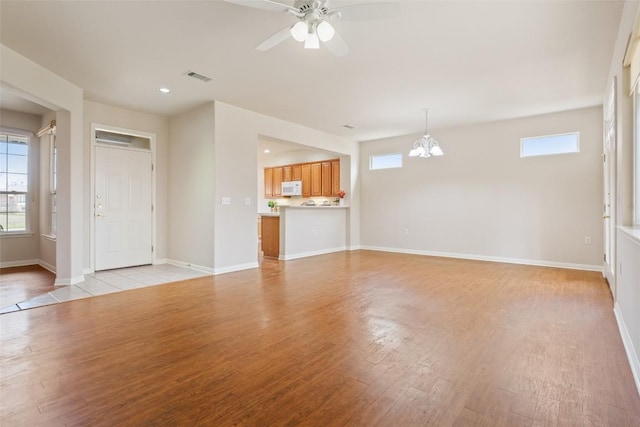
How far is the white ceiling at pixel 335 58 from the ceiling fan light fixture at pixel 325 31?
491mm

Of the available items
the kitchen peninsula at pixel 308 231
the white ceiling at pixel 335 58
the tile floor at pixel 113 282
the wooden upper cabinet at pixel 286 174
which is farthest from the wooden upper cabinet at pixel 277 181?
the tile floor at pixel 113 282

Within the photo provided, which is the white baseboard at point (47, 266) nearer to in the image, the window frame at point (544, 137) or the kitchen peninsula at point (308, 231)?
the kitchen peninsula at point (308, 231)

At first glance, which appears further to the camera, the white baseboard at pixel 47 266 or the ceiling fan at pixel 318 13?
the white baseboard at pixel 47 266

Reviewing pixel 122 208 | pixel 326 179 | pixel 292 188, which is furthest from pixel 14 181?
pixel 326 179

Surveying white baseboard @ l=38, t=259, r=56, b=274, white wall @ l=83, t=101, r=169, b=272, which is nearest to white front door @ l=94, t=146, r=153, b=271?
white wall @ l=83, t=101, r=169, b=272

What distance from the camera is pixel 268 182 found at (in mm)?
10289

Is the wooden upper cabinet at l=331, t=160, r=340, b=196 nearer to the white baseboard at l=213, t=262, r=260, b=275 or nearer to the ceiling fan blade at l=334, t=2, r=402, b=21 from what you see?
the white baseboard at l=213, t=262, r=260, b=275

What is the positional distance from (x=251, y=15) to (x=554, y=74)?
386cm

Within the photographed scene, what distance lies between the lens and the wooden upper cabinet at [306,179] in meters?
9.01

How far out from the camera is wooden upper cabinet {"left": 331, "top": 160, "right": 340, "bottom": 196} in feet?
27.5

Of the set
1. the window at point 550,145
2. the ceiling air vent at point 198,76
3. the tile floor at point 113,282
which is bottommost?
the tile floor at point 113,282

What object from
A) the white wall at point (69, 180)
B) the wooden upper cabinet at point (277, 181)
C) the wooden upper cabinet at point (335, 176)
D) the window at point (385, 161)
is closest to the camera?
the white wall at point (69, 180)

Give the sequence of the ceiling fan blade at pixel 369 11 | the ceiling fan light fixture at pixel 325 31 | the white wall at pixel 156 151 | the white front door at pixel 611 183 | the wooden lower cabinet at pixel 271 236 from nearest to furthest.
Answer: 1. the ceiling fan blade at pixel 369 11
2. the ceiling fan light fixture at pixel 325 31
3. the white front door at pixel 611 183
4. the white wall at pixel 156 151
5. the wooden lower cabinet at pixel 271 236

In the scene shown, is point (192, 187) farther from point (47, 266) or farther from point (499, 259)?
point (499, 259)
